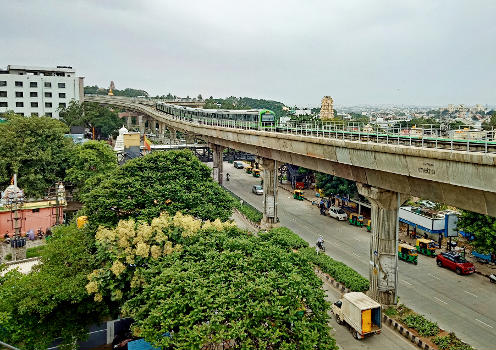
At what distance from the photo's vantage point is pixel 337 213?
45438 mm

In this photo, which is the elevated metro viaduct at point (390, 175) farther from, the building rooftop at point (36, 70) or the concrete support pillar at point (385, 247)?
the building rooftop at point (36, 70)

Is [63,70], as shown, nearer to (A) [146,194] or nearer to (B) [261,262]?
(A) [146,194]

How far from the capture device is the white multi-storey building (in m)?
80.6

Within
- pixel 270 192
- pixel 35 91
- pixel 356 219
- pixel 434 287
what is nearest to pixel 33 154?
pixel 270 192

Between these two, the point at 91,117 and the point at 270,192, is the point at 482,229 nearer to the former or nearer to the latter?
the point at 270,192

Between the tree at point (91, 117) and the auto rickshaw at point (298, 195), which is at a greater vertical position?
the tree at point (91, 117)

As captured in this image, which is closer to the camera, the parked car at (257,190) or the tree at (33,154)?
the tree at (33,154)

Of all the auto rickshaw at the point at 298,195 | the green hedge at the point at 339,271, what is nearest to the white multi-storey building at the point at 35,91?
the auto rickshaw at the point at 298,195

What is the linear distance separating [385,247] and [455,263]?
9906 mm

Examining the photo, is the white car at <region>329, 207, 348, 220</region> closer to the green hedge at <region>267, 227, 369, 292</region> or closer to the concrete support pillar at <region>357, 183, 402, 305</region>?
the green hedge at <region>267, 227, 369, 292</region>

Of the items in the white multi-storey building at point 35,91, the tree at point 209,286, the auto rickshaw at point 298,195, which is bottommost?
the auto rickshaw at point 298,195

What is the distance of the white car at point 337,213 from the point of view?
1770 inches

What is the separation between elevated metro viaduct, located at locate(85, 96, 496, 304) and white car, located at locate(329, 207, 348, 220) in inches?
506

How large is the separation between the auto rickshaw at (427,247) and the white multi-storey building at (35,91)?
79307mm
